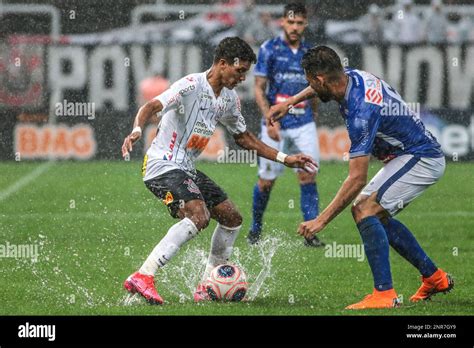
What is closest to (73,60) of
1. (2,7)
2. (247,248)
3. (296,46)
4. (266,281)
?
(2,7)

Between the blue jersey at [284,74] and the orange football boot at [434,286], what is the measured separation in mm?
4245

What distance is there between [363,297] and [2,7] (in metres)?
14.2

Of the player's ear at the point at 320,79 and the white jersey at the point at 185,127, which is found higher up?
the player's ear at the point at 320,79

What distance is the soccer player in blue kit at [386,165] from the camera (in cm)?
827

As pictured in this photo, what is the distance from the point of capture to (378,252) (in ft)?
27.8

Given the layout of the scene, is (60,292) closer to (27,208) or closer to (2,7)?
(27,208)

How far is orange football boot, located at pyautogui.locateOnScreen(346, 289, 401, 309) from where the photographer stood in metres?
8.41

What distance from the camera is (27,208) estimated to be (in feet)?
48.2

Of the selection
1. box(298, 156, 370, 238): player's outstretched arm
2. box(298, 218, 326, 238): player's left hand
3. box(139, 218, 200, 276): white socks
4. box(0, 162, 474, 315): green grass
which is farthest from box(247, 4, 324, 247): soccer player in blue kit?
box(298, 218, 326, 238): player's left hand

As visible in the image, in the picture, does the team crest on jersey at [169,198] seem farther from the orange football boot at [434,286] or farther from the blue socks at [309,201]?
the blue socks at [309,201]

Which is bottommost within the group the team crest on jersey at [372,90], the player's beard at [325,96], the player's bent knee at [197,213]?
the player's bent knee at [197,213]

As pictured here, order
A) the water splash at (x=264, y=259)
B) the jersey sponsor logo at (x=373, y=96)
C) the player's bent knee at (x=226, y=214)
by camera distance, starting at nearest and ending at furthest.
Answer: the jersey sponsor logo at (x=373, y=96) < the player's bent knee at (x=226, y=214) < the water splash at (x=264, y=259)

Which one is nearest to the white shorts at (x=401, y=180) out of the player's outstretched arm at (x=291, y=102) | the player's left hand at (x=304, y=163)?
the player's left hand at (x=304, y=163)

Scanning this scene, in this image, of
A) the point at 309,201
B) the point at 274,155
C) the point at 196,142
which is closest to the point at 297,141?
the point at 309,201
